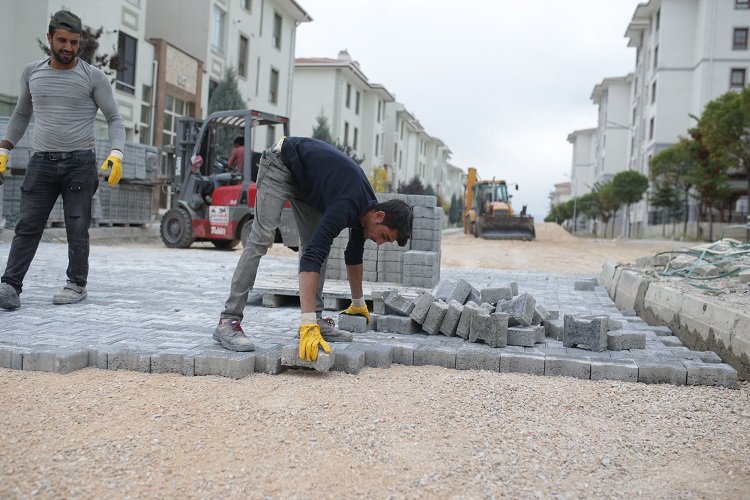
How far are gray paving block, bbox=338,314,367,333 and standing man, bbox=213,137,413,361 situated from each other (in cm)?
39

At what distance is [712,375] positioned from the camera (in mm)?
3914

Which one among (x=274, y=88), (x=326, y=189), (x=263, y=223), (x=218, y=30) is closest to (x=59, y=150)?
(x=263, y=223)

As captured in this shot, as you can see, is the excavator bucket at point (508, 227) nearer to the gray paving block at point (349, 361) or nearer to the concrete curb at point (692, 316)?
the concrete curb at point (692, 316)

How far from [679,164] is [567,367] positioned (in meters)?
31.4

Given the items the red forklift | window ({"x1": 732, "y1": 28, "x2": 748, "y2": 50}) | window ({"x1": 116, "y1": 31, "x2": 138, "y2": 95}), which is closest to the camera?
the red forklift

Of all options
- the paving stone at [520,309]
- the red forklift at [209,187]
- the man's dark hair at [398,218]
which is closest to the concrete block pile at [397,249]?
the paving stone at [520,309]

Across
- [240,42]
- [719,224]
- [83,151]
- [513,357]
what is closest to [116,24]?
[240,42]

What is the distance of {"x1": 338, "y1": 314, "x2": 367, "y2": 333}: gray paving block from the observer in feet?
15.9

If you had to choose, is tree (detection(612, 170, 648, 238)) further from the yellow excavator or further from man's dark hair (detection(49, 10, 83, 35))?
man's dark hair (detection(49, 10, 83, 35))

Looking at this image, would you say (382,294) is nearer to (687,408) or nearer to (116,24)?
(687,408)

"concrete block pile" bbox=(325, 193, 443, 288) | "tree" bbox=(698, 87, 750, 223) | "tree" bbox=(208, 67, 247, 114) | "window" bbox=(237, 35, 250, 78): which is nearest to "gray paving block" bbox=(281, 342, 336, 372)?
"concrete block pile" bbox=(325, 193, 443, 288)

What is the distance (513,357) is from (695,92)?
41063 mm

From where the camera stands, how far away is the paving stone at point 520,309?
15.5 feet

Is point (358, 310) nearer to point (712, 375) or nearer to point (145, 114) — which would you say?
point (712, 375)
